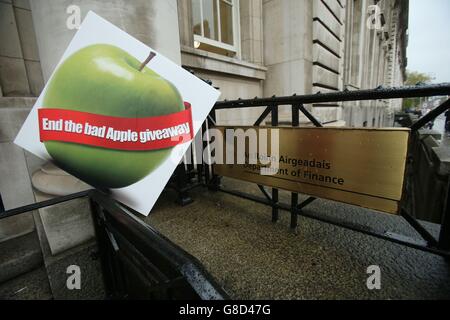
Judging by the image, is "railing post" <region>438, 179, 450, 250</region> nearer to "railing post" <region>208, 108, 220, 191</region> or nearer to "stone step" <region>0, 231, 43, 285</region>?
"railing post" <region>208, 108, 220, 191</region>

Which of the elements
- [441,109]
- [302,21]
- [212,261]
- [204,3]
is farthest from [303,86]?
[212,261]

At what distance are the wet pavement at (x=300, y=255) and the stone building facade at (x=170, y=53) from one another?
108 cm

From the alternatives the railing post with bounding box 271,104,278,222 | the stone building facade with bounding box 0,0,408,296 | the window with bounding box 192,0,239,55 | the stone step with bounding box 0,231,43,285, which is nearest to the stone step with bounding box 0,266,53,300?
the stone step with bounding box 0,231,43,285

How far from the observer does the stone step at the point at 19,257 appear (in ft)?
6.87

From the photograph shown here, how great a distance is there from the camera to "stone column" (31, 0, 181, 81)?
179cm

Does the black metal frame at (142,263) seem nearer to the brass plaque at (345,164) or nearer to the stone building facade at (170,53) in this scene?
the stone building facade at (170,53)

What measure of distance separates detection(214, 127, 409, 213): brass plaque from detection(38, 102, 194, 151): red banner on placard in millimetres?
1286

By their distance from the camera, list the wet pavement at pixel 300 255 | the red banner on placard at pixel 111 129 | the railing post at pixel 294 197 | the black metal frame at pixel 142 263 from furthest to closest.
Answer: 1. the railing post at pixel 294 197
2. the wet pavement at pixel 300 255
3. the red banner on placard at pixel 111 129
4. the black metal frame at pixel 142 263

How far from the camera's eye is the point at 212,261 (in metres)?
1.86

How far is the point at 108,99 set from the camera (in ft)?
2.99

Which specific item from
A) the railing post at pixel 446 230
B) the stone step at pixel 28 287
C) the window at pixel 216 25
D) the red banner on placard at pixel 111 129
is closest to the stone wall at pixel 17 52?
the stone step at pixel 28 287

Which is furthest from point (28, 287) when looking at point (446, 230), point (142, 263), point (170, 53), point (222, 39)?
point (222, 39)

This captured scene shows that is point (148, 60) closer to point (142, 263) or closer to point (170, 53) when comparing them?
point (142, 263)

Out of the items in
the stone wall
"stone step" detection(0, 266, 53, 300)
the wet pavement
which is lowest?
"stone step" detection(0, 266, 53, 300)
